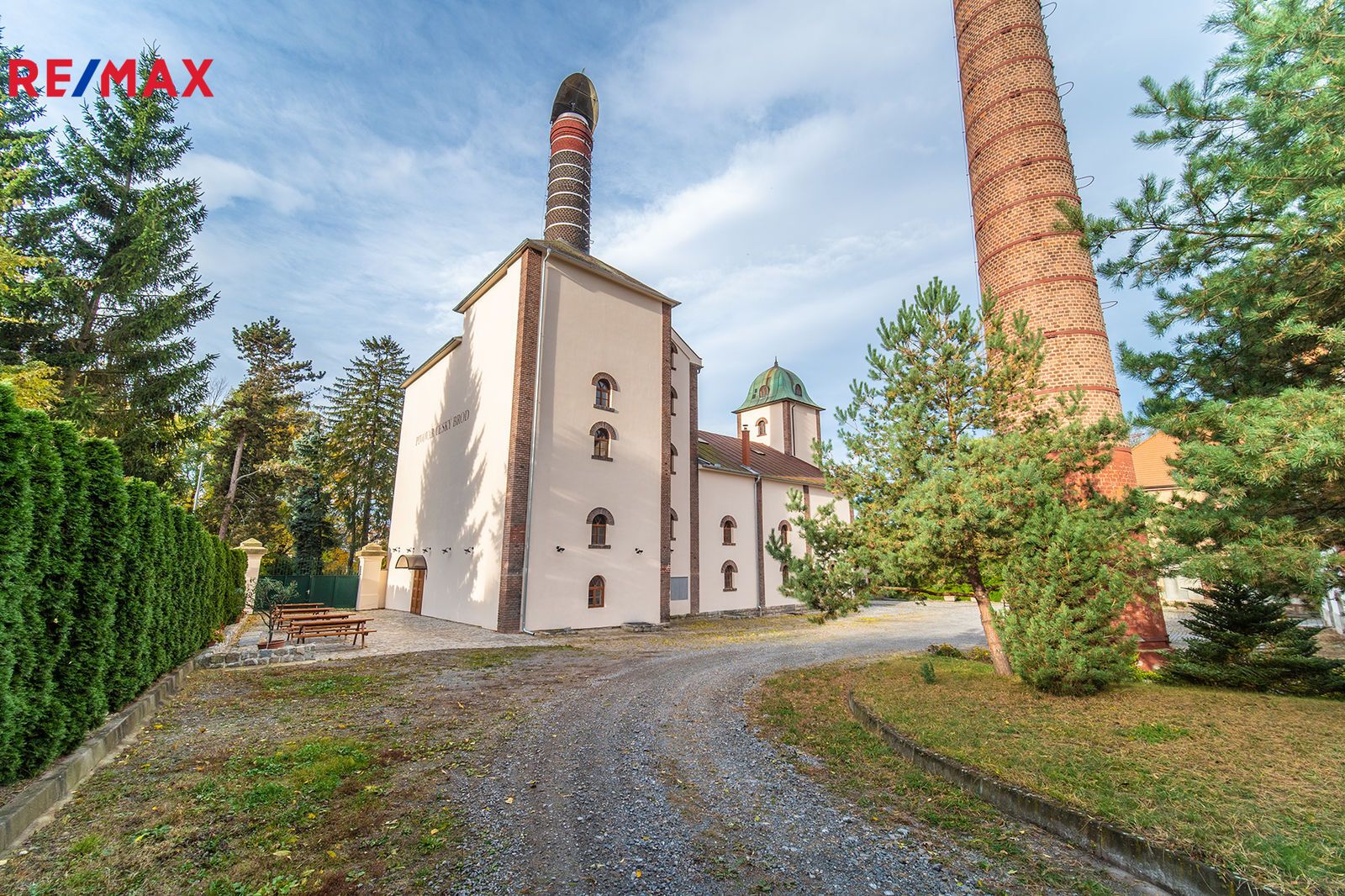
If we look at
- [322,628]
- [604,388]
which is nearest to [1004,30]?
[604,388]

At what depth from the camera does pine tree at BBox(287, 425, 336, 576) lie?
103 ft

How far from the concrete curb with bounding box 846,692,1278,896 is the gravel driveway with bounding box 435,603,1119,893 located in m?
0.83

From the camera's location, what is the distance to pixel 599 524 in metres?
18.2

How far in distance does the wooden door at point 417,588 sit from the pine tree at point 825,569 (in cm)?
1760

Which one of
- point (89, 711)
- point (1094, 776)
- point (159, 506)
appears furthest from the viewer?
point (159, 506)

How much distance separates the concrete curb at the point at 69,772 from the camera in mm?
3684

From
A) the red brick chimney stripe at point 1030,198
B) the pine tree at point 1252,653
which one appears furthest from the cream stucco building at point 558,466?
the pine tree at point 1252,653

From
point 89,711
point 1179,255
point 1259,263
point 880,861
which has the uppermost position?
point 1179,255

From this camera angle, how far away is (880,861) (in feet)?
11.8

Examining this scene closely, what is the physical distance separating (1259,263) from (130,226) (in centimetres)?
2346

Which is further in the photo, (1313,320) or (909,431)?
(909,431)

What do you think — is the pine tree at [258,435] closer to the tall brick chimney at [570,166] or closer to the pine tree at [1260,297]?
the tall brick chimney at [570,166]

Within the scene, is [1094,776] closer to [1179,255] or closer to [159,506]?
[1179,255]

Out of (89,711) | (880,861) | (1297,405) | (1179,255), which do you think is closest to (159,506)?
(89,711)
